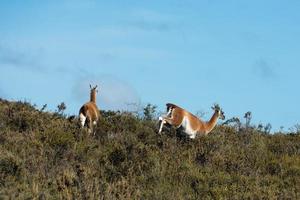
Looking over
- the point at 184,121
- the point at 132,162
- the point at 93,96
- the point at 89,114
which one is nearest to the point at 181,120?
the point at 184,121

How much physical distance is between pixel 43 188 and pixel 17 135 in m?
4.19

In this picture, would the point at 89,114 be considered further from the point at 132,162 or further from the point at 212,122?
the point at 132,162

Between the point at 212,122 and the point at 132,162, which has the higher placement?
the point at 212,122

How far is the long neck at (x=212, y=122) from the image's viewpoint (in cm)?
2003

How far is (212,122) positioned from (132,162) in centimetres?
633

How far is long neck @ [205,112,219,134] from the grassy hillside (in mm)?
879

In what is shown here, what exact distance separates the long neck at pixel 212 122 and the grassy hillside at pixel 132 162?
2.89 ft

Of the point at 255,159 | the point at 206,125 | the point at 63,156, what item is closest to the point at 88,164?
the point at 63,156

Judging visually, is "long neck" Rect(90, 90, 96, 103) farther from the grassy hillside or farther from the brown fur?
the brown fur

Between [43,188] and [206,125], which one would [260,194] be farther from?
[206,125]

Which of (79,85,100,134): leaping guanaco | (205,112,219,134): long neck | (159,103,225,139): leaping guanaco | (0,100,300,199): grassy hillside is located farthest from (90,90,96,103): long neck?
(205,112,219,134): long neck

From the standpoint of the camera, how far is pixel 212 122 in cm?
2047

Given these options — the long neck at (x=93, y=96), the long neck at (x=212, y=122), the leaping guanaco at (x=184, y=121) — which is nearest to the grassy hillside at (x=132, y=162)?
the leaping guanaco at (x=184, y=121)

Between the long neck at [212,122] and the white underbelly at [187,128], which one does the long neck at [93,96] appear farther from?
the long neck at [212,122]
